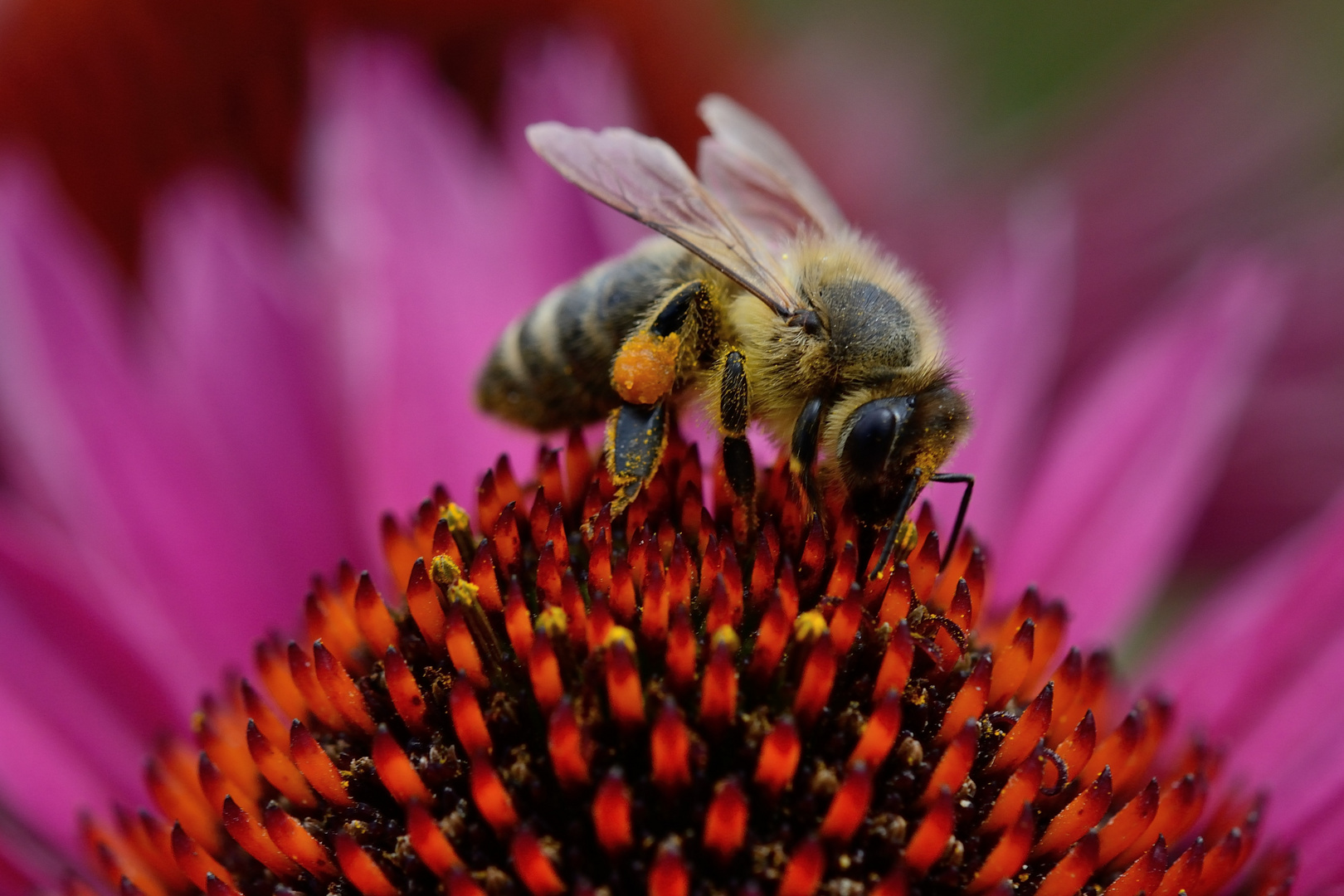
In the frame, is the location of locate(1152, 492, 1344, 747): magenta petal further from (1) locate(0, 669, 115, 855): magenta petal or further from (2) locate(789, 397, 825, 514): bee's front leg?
(1) locate(0, 669, 115, 855): magenta petal

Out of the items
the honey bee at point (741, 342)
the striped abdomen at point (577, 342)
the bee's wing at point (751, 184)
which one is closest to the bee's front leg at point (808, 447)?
the honey bee at point (741, 342)

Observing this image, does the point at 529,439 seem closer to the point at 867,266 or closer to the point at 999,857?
the point at 867,266

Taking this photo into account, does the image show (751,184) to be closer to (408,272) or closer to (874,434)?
(874,434)

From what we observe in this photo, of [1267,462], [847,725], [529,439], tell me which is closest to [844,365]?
[847,725]

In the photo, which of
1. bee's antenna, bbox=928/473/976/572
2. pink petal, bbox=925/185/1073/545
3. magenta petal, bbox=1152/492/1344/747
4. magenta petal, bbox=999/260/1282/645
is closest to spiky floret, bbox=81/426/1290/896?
bee's antenna, bbox=928/473/976/572

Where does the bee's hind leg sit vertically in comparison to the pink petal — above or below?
below

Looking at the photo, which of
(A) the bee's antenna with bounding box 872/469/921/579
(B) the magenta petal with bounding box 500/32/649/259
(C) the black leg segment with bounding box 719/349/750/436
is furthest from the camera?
(B) the magenta petal with bounding box 500/32/649/259

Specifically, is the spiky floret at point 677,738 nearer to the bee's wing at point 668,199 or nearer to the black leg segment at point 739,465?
the black leg segment at point 739,465
